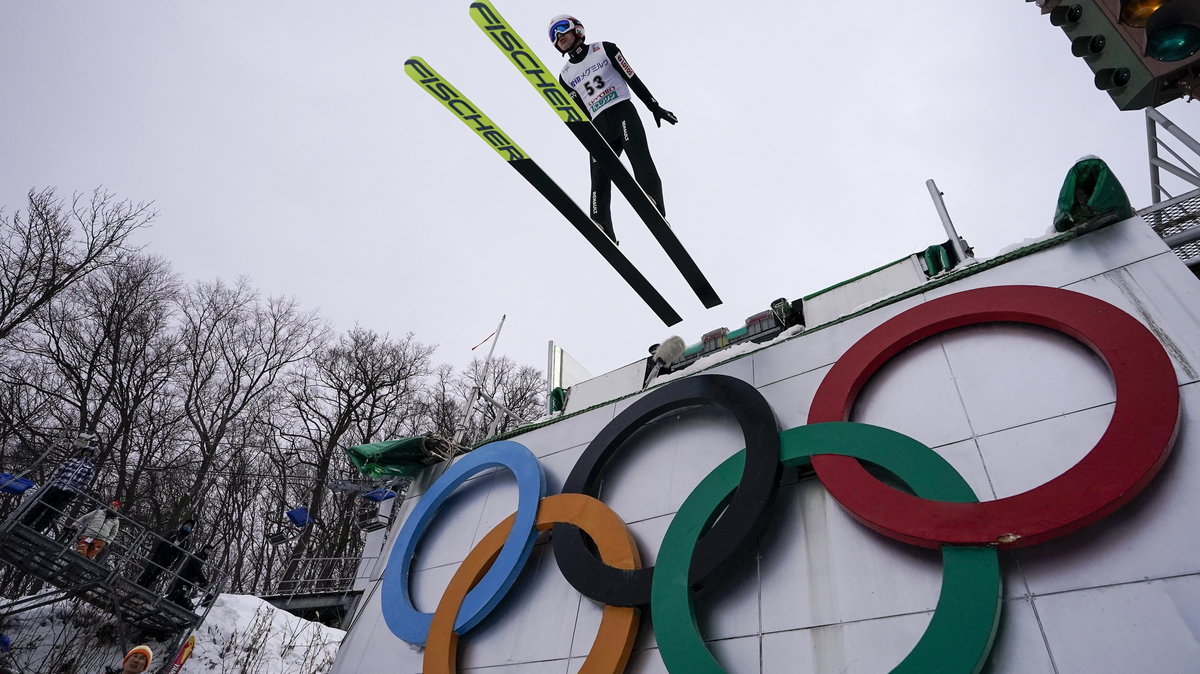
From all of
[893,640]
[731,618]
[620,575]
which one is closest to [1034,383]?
[893,640]

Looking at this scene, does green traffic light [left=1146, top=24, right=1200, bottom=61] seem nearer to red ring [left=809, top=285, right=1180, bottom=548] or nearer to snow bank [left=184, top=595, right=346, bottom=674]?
red ring [left=809, top=285, right=1180, bottom=548]

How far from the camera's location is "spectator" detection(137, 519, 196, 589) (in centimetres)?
950

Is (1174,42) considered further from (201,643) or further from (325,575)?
(325,575)

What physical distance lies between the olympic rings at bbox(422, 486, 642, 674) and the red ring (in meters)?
1.80

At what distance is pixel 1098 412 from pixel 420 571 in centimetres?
630

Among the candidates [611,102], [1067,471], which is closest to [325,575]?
[611,102]

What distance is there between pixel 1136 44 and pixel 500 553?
22.1 ft

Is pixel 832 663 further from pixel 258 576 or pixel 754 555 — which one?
pixel 258 576

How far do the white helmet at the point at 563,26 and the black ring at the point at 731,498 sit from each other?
15.2 ft

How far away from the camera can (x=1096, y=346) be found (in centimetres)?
330

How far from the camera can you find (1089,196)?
3.88 metres

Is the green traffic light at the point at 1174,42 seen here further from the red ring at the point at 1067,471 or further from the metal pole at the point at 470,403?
the metal pole at the point at 470,403

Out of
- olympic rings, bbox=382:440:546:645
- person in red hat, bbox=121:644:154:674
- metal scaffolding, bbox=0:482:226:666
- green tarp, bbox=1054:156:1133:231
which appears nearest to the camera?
green tarp, bbox=1054:156:1133:231

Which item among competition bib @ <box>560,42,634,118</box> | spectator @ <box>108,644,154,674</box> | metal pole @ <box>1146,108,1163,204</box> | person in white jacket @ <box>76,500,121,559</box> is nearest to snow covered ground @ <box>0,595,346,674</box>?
person in white jacket @ <box>76,500,121,559</box>
